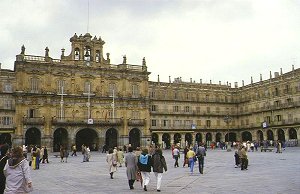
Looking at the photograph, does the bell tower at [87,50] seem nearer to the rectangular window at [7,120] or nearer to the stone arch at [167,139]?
the rectangular window at [7,120]

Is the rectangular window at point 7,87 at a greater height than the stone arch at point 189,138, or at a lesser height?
greater

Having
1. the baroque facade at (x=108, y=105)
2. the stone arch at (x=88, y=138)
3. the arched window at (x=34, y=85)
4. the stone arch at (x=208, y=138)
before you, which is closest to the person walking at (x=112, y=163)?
the baroque facade at (x=108, y=105)

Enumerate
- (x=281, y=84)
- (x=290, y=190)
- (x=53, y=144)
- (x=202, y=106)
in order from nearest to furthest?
(x=290, y=190)
(x=53, y=144)
(x=281, y=84)
(x=202, y=106)

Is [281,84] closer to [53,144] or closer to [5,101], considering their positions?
[53,144]

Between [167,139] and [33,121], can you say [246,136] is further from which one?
[33,121]

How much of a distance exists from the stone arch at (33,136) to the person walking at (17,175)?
48.1 metres

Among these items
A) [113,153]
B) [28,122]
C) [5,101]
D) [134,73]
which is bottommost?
[113,153]

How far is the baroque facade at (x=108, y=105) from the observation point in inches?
2103

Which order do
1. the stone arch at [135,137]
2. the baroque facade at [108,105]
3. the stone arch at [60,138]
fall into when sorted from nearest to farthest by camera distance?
the baroque facade at [108,105] → the stone arch at [60,138] → the stone arch at [135,137]

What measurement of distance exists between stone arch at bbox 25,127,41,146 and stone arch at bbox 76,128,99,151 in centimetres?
645

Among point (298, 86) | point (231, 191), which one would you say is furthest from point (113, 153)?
point (298, 86)

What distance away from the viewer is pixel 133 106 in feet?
196

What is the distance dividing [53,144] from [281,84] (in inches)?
1682

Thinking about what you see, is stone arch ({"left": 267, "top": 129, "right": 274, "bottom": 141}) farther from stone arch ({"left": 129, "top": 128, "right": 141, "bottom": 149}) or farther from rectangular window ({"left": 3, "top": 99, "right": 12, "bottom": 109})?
rectangular window ({"left": 3, "top": 99, "right": 12, "bottom": 109})
